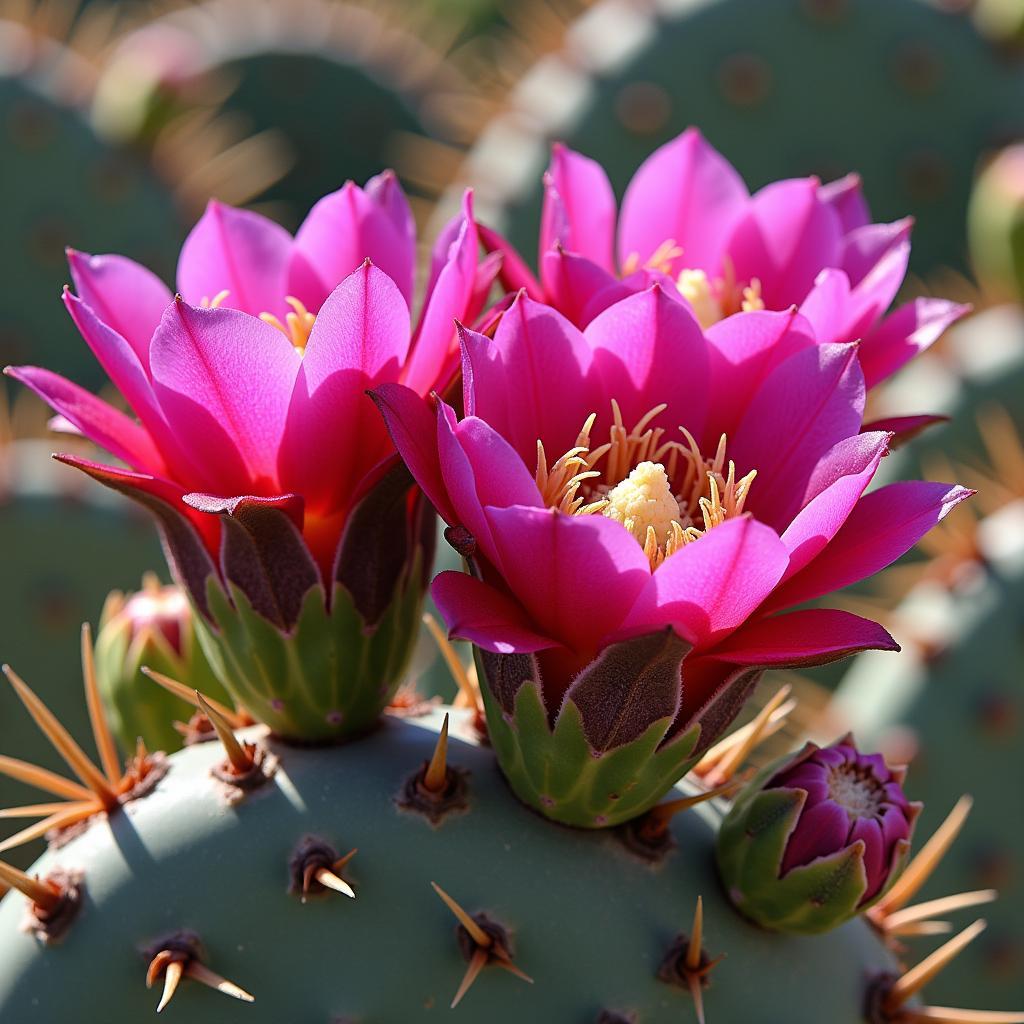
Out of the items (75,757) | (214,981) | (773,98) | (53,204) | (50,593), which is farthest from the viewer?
(53,204)

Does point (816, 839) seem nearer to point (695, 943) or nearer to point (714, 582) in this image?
point (695, 943)

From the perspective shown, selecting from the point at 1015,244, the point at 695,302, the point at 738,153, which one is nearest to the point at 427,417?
the point at 695,302

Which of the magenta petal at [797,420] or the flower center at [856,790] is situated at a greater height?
the magenta petal at [797,420]

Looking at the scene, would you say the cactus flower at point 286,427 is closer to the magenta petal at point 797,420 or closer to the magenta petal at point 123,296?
the magenta petal at point 123,296

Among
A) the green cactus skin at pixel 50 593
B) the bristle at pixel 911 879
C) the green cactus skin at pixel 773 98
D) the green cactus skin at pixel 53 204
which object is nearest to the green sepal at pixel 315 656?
the bristle at pixel 911 879

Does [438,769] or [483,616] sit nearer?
[483,616]

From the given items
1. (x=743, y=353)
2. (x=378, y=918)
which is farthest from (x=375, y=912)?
(x=743, y=353)
